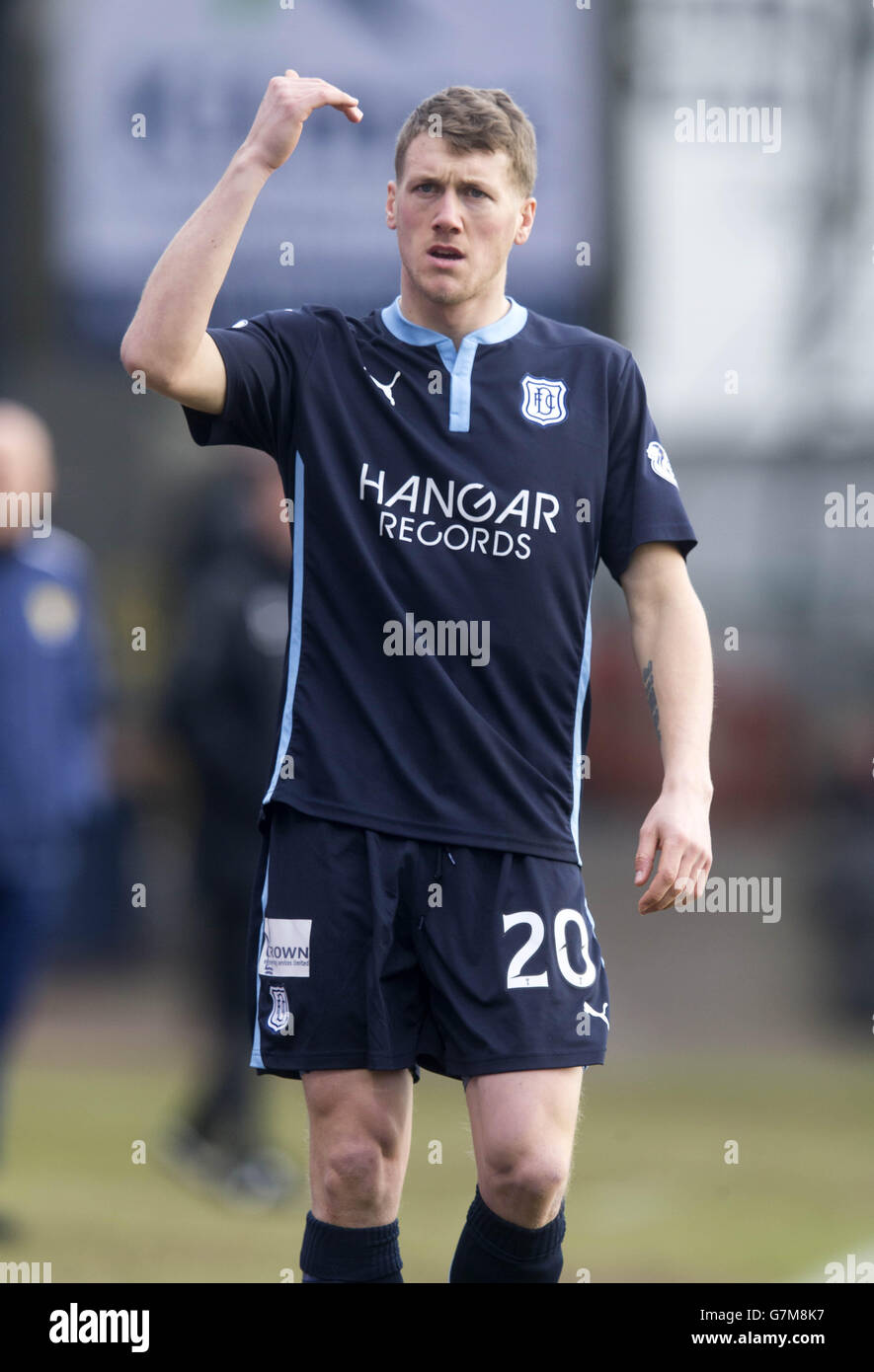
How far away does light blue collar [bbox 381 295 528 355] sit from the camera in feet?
11.1

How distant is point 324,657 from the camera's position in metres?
3.29

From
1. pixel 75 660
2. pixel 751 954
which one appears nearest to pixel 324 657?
pixel 75 660

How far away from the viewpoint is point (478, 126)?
3277mm

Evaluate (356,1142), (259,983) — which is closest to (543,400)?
(259,983)

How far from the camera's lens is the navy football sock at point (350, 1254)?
3193mm

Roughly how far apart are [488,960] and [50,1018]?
6308mm

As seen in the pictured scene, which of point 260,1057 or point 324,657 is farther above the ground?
point 324,657

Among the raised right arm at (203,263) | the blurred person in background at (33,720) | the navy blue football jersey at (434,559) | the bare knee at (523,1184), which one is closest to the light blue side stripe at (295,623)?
the navy blue football jersey at (434,559)

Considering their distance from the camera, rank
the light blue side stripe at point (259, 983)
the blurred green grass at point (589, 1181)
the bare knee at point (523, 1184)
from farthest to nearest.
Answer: the blurred green grass at point (589, 1181) → the light blue side stripe at point (259, 983) → the bare knee at point (523, 1184)

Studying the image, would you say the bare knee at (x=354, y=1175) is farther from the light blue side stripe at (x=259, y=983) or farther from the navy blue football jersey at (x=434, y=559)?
the navy blue football jersey at (x=434, y=559)

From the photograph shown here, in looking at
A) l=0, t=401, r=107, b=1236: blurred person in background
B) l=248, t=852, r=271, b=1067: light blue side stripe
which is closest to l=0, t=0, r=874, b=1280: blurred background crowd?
l=0, t=401, r=107, b=1236: blurred person in background

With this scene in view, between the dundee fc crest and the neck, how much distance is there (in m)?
0.14
